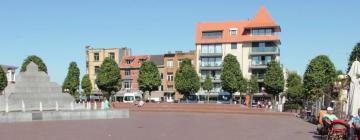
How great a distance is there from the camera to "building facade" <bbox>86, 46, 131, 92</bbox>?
8647 centimetres

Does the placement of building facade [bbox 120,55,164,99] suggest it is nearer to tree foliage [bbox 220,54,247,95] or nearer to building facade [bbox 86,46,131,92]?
building facade [bbox 86,46,131,92]

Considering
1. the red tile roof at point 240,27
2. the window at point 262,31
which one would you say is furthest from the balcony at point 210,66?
the window at point 262,31

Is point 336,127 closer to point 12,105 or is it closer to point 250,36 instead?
point 12,105

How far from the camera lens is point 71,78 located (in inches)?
2916

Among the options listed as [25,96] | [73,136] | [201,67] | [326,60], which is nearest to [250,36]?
[201,67]

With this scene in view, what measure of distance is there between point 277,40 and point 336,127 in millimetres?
56512

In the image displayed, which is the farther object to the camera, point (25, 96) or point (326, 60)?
point (326, 60)

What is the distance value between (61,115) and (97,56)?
62.5 metres

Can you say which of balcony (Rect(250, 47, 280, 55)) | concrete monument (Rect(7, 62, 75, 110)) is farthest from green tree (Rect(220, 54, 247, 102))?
concrete monument (Rect(7, 62, 75, 110))

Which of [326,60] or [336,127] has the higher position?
[326,60]

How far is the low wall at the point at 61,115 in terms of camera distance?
2428 cm

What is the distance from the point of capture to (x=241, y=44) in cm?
7238

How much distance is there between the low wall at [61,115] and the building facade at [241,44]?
146ft

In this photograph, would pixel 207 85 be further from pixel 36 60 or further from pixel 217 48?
pixel 36 60
